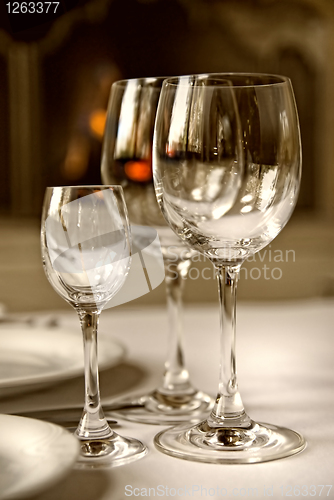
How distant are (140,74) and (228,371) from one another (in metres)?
3.06

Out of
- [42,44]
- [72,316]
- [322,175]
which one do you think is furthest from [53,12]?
[72,316]

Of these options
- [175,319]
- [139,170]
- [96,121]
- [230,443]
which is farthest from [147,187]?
[96,121]

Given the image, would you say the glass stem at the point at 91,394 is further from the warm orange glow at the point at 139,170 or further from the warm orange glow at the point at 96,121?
the warm orange glow at the point at 96,121

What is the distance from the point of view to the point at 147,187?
560 millimetres

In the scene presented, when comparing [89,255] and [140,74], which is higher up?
[140,74]

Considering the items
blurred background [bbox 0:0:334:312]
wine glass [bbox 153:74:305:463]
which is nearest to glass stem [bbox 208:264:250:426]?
wine glass [bbox 153:74:305:463]

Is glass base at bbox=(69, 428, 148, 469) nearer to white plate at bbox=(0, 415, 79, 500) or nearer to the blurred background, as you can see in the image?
white plate at bbox=(0, 415, 79, 500)

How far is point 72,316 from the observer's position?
79 cm

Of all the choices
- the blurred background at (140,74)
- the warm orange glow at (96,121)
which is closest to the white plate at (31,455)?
the blurred background at (140,74)

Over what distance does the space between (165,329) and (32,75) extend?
2.67m

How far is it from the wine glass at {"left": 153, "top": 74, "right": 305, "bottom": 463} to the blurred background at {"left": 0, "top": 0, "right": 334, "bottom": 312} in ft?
8.55

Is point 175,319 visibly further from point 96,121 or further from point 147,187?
point 96,121

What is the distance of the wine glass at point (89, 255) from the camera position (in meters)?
0.41

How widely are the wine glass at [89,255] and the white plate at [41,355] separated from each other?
3.2 inches
